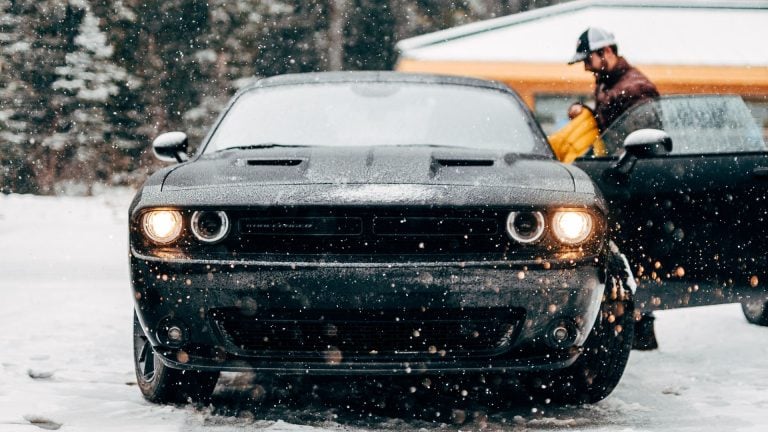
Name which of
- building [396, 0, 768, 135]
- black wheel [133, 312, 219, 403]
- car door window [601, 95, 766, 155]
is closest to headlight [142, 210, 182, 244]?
black wheel [133, 312, 219, 403]

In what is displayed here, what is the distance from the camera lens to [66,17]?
1144 inches

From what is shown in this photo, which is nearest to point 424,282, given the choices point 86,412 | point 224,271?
point 224,271

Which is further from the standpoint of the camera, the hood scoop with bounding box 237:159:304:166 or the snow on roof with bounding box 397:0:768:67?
the snow on roof with bounding box 397:0:768:67

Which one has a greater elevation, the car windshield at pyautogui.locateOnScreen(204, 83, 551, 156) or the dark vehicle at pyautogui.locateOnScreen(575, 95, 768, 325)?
the car windshield at pyautogui.locateOnScreen(204, 83, 551, 156)

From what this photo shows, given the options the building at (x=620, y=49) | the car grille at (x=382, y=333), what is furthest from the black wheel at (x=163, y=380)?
the building at (x=620, y=49)

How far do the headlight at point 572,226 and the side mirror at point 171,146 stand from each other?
78.4 inches

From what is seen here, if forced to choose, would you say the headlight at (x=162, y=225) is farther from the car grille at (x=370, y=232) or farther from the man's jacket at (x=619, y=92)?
the man's jacket at (x=619, y=92)

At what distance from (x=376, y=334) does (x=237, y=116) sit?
6.30 ft

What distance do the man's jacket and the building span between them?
34.0 feet

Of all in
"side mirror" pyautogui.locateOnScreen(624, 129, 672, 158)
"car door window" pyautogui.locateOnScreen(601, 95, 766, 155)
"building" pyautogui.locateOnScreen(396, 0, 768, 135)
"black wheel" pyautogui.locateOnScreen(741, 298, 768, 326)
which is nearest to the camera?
"side mirror" pyautogui.locateOnScreen(624, 129, 672, 158)

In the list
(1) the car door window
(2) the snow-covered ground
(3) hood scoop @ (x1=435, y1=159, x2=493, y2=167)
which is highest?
(3) hood scoop @ (x1=435, y1=159, x2=493, y2=167)

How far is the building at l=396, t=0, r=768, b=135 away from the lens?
721 inches

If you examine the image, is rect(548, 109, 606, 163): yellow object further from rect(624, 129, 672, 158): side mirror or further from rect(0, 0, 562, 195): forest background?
rect(0, 0, 562, 195): forest background

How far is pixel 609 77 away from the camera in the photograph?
6.56 meters
